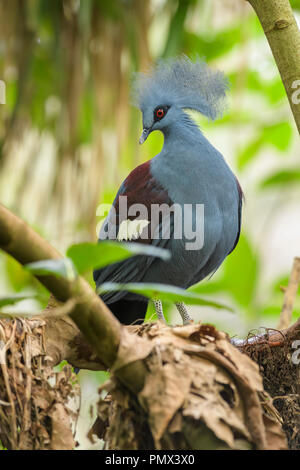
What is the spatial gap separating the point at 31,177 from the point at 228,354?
171 cm

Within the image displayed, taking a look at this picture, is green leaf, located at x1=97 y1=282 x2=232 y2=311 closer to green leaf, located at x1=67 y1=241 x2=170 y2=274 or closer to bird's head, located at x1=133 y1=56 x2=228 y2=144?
green leaf, located at x1=67 y1=241 x2=170 y2=274

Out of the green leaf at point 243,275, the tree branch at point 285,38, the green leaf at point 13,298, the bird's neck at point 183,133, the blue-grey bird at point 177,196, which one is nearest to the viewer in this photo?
the green leaf at point 13,298

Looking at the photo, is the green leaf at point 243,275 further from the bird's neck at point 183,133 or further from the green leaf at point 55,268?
the green leaf at point 55,268

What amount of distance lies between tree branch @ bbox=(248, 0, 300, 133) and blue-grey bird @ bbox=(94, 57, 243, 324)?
0.41 m

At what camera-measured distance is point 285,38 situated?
1.06 metres

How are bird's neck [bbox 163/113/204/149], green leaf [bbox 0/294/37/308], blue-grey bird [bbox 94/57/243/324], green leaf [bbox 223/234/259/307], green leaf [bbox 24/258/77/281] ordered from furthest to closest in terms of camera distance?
green leaf [bbox 223/234/259/307]
bird's neck [bbox 163/113/204/149]
blue-grey bird [bbox 94/57/243/324]
green leaf [bbox 0/294/37/308]
green leaf [bbox 24/258/77/281]

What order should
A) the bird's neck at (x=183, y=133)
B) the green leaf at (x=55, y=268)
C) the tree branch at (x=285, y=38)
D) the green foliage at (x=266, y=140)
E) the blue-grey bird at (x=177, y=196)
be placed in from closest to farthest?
the green leaf at (x=55, y=268)
the tree branch at (x=285, y=38)
the blue-grey bird at (x=177, y=196)
the bird's neck at (x=183, y=133)
the green foliage at (x=266, y=140)

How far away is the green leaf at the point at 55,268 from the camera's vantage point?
59 cm

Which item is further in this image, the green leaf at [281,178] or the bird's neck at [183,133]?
the green leaf at [281,178]

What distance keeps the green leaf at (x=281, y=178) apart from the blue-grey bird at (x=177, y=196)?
435 millimetres

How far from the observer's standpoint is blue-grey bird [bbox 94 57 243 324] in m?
1.41

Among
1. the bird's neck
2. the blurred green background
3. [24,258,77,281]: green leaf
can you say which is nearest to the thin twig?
the bird's neck

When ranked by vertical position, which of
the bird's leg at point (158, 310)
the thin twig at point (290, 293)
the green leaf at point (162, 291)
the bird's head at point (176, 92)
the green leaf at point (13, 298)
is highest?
the bird's head at point (176, 92)

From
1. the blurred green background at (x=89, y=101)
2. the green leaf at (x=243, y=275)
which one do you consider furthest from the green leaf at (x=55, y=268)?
the blurred green background at (x=89, y=101)
